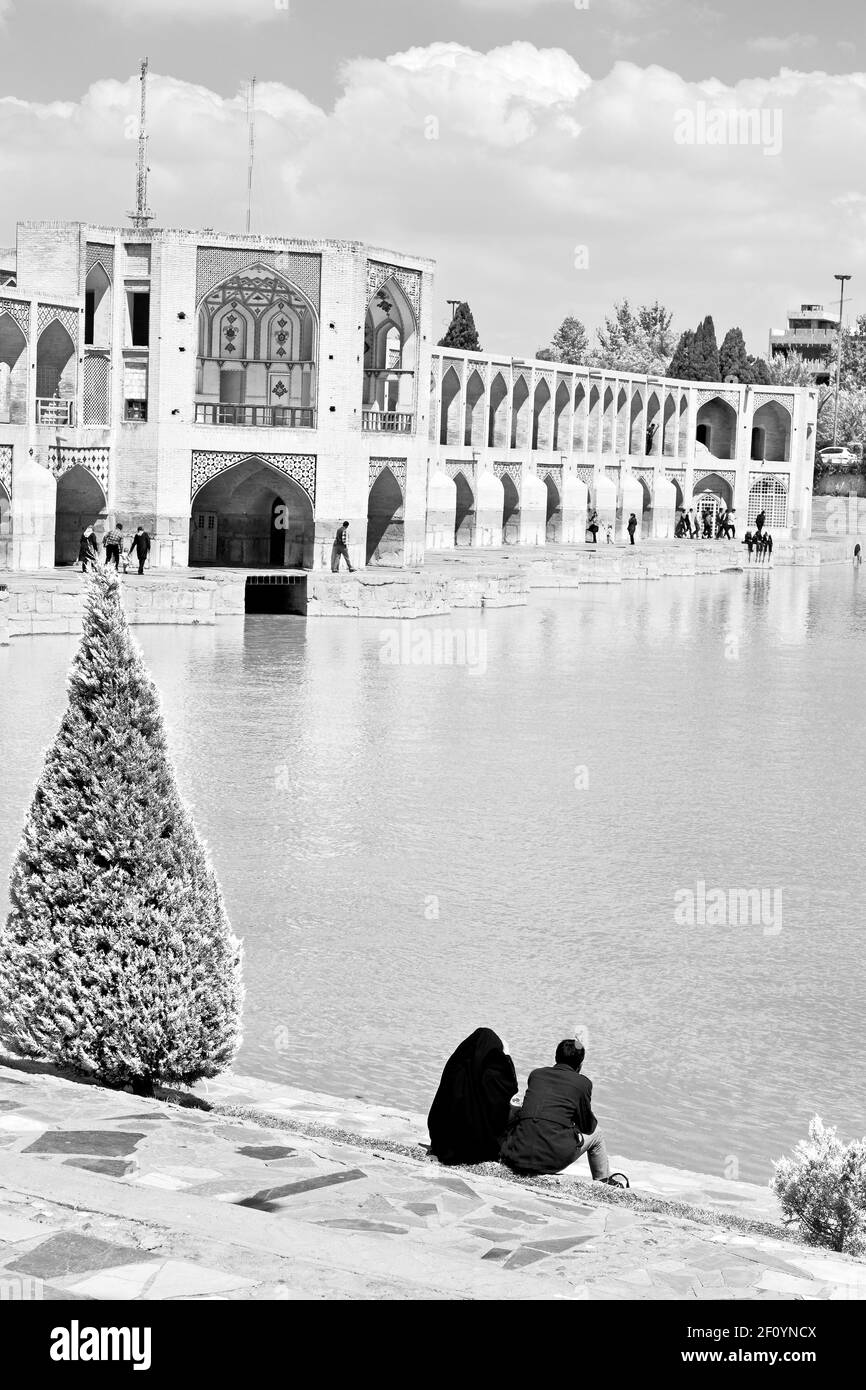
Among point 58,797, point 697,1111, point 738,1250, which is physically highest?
point 58,797

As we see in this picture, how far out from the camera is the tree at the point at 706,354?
194 ft

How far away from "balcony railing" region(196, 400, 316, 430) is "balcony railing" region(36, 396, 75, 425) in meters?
2.02

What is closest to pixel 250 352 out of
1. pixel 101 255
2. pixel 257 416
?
pixel 257 416

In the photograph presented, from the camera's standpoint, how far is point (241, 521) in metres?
30.0

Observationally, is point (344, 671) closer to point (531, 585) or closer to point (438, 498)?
point (531, 585)

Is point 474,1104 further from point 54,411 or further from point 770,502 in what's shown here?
point 770,502

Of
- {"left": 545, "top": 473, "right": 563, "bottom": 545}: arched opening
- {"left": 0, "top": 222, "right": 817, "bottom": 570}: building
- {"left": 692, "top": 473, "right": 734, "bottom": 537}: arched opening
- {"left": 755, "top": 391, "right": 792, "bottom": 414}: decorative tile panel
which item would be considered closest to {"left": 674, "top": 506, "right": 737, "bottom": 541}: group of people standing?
{"left": 692, "top": 473, "right": 734, "bottom": 537}: arched opening

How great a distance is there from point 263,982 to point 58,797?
216 cm

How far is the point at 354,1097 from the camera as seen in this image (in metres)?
6.71

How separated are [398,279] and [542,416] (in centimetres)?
1572

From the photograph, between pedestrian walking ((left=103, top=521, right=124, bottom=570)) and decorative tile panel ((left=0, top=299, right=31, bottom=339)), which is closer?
pedestrian walking ((left=103, top=521, right=124, bottom=570))

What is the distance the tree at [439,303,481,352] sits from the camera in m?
56.7

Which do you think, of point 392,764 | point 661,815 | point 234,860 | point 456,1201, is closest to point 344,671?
point 392,764

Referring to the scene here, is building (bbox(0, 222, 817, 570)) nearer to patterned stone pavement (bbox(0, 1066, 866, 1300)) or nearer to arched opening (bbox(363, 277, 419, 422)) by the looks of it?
arched opening (bbox(363, 277, 419, 422))
